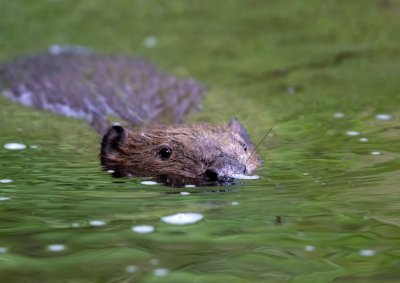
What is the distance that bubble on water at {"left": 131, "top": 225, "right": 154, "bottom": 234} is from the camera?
4.10m

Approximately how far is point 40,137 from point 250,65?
13.2 ft

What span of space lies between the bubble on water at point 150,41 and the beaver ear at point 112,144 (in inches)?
226

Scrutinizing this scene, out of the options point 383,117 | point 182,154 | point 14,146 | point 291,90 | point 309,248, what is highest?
point 291,90

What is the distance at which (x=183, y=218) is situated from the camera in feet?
14.0

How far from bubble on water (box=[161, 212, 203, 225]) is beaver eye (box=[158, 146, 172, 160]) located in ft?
4.06

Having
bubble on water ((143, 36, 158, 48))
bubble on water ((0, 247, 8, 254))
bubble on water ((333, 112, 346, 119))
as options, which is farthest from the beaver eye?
bubble on water ((143, 36, 158, 48))

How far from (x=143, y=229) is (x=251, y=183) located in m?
1.11

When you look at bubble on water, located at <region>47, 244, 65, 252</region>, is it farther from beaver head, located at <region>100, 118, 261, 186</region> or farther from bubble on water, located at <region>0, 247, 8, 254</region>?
beaver head, located at <region>100, 118, 261, 186</region>

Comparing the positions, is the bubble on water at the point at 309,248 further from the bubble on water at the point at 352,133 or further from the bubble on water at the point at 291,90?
the bubble on water at the point at 291,90

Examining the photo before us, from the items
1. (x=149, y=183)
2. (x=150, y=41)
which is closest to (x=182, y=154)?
(x=149, y=183)

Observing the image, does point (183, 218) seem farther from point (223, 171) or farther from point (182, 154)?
point (182, 154)

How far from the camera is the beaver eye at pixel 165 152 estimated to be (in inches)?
218

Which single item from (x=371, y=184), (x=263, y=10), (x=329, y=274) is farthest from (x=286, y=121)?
(x=263, y=10)

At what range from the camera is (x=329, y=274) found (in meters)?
3.50
